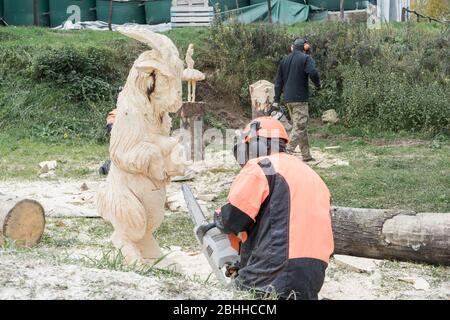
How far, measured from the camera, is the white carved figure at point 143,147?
5.54m

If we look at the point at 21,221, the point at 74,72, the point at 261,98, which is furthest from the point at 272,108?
the point at 74,72

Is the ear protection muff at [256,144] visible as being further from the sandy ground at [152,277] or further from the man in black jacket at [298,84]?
A: the man in black jacket at [298,84]

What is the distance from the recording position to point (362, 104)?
15.2 m

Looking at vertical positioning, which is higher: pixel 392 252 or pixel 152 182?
pixel 152 182

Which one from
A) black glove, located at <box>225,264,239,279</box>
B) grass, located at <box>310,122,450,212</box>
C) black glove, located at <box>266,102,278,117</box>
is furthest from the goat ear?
black glove, located at <box>266,102,278,117</box>

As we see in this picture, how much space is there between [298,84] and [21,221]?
5.69m

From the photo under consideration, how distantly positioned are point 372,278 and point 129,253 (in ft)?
7.18

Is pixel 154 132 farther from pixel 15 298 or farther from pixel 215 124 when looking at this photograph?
pixel 215 124

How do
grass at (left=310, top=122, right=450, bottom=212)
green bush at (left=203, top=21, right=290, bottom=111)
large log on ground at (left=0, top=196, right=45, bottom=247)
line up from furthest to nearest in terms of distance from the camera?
green bush at (left=203, top=21, right=290, bottom=111) → grass at (left=310, top=122, right=450, bottom=212) → large log on ground at (left=0, top=196, right=45, bottom=247)

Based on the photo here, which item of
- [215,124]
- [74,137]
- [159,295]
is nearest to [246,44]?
[215,124]

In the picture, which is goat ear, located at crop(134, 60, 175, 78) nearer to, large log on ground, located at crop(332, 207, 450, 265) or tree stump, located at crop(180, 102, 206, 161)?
large log on ground, located at crop(332, 207, 450, 265)

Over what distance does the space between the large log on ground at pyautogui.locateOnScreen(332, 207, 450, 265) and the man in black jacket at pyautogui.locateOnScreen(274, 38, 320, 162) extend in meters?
4.81

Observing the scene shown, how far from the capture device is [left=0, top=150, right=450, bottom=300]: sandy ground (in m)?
3.33

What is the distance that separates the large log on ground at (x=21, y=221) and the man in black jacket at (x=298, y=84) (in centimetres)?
510
